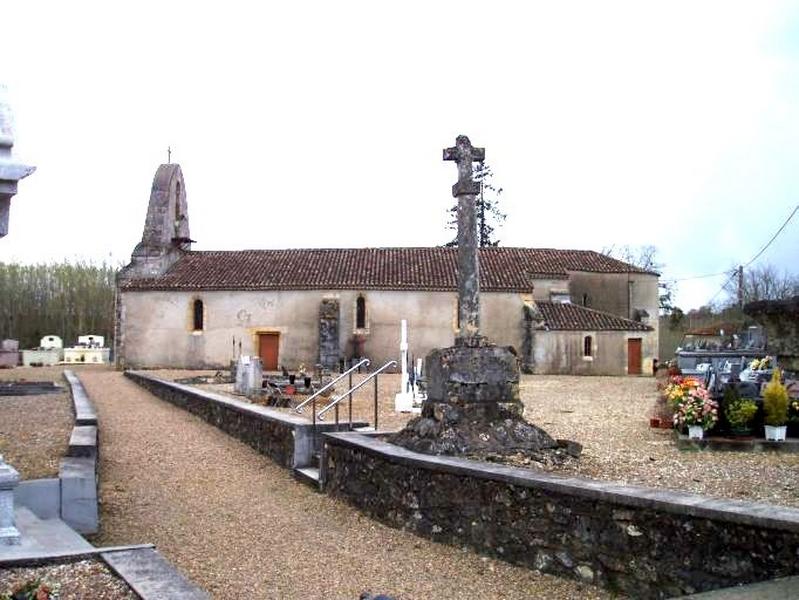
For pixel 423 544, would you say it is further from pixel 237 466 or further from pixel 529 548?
pixel 237 466

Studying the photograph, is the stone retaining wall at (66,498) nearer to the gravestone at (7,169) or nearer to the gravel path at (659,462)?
the gravestone at (7,169)

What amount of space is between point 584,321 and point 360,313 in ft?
29.9

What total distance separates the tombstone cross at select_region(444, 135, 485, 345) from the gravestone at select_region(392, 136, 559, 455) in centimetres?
9

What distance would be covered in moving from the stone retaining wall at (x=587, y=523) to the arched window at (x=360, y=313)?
85.5 feet

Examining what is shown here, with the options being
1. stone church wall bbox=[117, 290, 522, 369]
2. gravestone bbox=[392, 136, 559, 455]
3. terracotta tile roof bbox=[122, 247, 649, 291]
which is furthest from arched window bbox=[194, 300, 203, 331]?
gravestone bbox=[392, 136, 559, 455]

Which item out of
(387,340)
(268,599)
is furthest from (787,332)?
(387,340)

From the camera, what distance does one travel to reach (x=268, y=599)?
5.27 m

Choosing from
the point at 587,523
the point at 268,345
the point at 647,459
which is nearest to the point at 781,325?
the point at 647,459

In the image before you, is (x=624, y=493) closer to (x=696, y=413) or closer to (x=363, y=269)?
(x=696, y=413)

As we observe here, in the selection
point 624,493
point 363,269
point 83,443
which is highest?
point 363,269

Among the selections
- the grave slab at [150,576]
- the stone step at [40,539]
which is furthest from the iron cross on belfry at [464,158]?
the grave slab at [150,576]

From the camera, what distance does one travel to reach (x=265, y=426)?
1120 centimetres

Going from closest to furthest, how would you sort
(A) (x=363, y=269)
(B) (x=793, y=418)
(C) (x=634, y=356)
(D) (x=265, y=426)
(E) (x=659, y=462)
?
(E) (x=659, y=462), (B) (x=793, y=418), (D) (x=265, y=426), (C) (x=634, y=356), (A) (x=363, y=269)

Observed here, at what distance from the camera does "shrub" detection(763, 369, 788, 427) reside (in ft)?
30.1
